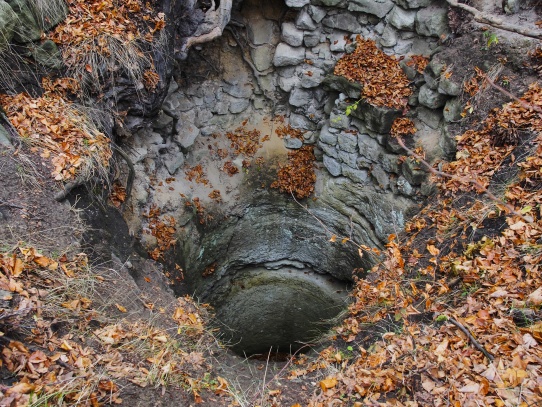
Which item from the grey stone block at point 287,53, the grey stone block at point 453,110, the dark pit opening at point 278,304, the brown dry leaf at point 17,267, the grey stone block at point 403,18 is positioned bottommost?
the dark pit opening at point 278,304

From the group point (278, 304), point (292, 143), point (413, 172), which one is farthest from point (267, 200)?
point (413, 172)

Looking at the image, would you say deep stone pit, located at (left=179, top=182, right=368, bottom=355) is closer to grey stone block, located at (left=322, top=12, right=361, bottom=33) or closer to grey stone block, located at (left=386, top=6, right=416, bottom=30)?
grey stone block, located at (left=322, top=12, right=361, bottom=33)

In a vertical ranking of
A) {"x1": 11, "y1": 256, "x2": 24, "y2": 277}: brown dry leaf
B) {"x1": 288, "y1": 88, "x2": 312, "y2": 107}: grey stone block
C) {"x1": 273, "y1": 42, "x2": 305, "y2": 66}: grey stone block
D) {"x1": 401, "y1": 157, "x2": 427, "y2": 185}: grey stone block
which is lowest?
{"x1": 11, "y1": 256, "x2": 24, "y2": 277}: brown dry leaf

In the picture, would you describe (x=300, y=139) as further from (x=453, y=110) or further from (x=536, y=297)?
(x=536, y=297)

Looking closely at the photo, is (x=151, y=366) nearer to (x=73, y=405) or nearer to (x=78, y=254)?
(x=73, y=405)

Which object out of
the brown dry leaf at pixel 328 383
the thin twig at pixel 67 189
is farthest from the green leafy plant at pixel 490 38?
the thin twig at pixel 67 189

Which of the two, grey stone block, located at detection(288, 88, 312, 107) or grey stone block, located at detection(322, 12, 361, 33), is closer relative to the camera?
grey stone block, located at detection(322, 12, 361, 33)

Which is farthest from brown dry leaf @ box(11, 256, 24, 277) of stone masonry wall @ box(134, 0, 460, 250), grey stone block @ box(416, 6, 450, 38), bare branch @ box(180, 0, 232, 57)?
grey stone block @ box(416, 6, 450, 38)

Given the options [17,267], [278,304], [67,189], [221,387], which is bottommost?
[278,304]

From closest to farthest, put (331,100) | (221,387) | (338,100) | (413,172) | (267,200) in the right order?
(221,387) → (413,172) → (338,100) → (331,100) → (267,200)

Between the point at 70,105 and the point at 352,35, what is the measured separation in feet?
13.0

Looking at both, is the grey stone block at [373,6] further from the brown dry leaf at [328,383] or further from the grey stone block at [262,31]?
the brown dry leaf at [328,383]

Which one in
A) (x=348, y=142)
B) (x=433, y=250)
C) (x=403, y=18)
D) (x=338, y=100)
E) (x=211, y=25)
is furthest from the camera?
(x=348, y=142)

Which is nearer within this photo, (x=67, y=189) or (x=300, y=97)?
(x=67, y=189)
